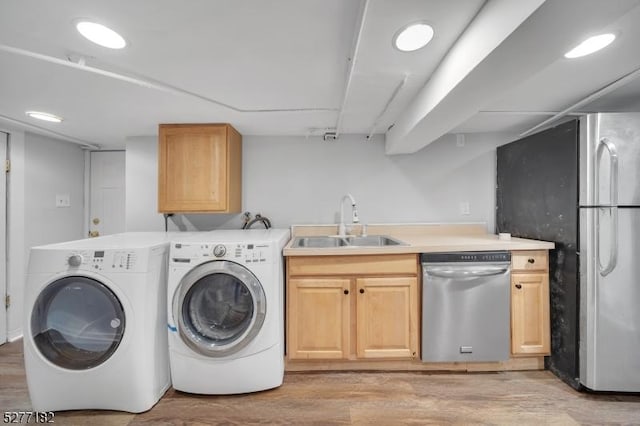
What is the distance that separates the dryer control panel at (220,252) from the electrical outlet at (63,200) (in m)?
2.22

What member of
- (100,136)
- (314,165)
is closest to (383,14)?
(314,165)

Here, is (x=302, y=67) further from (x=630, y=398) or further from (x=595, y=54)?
(x=630, y=398)

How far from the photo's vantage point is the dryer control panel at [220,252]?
Answer: 5.69 feet

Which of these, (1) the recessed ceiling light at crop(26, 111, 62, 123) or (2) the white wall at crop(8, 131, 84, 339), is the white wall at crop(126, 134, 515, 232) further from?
(2) the white wall at crop(8, 131, 84, 339)

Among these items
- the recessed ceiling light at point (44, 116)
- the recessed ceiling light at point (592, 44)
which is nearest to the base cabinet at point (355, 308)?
the recessed ceiling light at point (592, 44)

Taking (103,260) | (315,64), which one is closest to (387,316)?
(315,64)

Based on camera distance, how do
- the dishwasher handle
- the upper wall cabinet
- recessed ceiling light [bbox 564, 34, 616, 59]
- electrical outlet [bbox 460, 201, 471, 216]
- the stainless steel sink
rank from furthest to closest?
electrical outlet [bbox 460, 201, 471, 216] < the stainless steel sink < the upper wall cabinet < the dishwasher handle < recessed ceiling light [bbox 564, 34, 616, 59]

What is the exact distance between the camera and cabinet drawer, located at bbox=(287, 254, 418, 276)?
199 centimetres

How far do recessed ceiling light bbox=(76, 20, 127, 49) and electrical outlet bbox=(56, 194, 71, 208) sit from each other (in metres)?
2.51

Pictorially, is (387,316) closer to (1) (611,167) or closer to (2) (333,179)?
(2) (333,179)

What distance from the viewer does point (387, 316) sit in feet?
6.54

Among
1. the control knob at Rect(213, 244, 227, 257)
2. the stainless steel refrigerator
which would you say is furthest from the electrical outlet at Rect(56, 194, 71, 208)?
the stainless steel refrigerator

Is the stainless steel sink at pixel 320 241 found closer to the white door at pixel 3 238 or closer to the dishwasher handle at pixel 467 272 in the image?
the dishwasher handle at pixel 467 272

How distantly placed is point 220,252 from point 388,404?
1400mm
